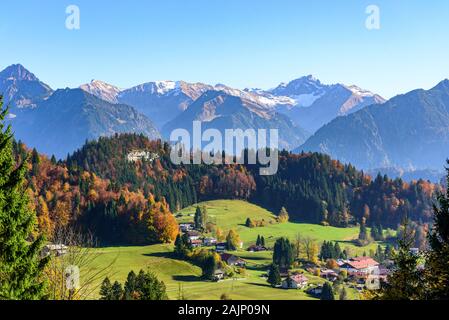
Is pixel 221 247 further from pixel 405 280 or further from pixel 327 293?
pixel 405 280

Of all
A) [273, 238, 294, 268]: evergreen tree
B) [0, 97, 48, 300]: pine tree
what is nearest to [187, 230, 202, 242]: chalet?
[273, 238, 294, 268]: evergreen tree

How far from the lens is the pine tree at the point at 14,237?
79.5 feet

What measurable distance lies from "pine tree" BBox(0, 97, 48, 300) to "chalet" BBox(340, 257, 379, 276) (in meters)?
125

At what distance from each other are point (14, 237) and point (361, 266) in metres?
135

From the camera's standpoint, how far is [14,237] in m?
24.3

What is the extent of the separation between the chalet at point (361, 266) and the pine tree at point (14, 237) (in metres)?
125

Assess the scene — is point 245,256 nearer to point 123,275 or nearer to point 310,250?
point 310,250

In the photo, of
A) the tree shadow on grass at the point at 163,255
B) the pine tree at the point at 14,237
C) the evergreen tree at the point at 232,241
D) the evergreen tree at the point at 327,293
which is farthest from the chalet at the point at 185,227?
the pine tree at the point at 14,237

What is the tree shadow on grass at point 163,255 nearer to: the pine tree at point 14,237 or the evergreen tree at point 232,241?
the evergreen tree at point 232,241

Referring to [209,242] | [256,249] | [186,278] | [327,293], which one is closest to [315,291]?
[327,293]

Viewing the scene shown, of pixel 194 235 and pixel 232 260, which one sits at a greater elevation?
pixel 194 235
